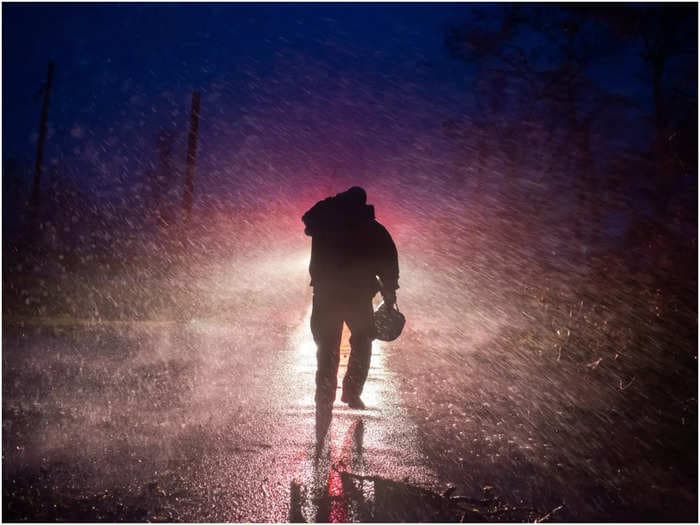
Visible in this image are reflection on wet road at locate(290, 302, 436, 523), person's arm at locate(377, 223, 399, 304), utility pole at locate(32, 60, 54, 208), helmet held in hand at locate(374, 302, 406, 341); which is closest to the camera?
reflection on wet road at locate(290, 302, 436, 523)

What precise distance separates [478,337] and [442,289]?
37.0 ft

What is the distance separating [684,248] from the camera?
9031 millimetres

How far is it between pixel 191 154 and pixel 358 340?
59.9 feet

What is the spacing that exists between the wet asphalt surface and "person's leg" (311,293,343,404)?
11.9 inches

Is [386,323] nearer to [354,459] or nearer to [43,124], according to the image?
[354,459]

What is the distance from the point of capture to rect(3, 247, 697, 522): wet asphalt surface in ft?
9.47

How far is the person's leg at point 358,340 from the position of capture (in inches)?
175

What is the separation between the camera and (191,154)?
21.0 m

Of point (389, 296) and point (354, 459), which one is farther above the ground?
point (389, 296)

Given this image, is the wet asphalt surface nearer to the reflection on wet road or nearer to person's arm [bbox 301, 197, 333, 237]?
the reflection on wet road

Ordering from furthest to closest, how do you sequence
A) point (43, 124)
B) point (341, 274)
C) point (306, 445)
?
point (43, 124)
point (341, 274)
point (306, 445)

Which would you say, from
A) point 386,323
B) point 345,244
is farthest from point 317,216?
point 386,323

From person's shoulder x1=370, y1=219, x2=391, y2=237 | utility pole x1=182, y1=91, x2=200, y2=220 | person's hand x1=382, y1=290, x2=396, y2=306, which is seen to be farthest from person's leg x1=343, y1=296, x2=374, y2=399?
utility pole x1=182, y1=91, x2=200, y2=220

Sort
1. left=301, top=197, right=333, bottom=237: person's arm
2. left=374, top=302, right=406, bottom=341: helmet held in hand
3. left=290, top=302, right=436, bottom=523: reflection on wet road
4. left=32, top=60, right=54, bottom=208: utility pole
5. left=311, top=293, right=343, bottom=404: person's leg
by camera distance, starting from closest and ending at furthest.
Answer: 1. left=290, top=302, right=436, bottom=523: reflection on wet road
2. left=311, top=293, right=343, bottom=404: person's leg
3. left=301, top=197, right=333, bottom=237: person's arm
4. left=374, top=302, right=406, bottom=341: helmet held in hand
5. left=32, top=60, right=54, bottom=208: utility pole
